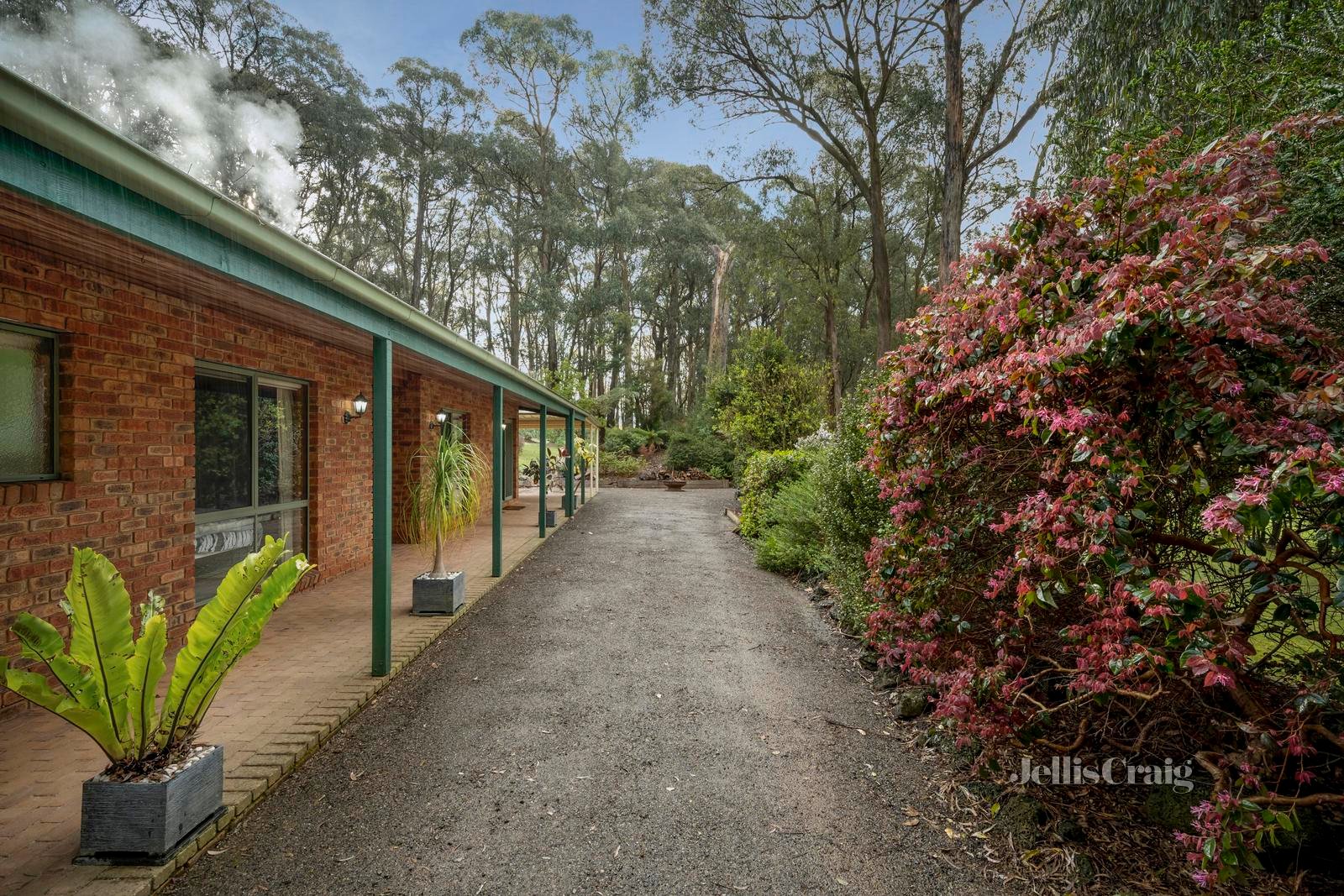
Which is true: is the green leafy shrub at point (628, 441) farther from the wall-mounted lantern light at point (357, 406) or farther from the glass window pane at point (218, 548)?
the glass window pane at point (218, 548)

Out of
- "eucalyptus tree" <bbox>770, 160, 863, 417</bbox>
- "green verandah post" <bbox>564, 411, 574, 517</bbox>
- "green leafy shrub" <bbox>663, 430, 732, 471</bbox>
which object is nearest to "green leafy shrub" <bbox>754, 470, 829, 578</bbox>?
"green verandah post" <bbox>564, 411, 574, 517</bbox>

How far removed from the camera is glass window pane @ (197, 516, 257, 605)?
5.14 m

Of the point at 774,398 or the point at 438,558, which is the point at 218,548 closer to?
the point at 438,558

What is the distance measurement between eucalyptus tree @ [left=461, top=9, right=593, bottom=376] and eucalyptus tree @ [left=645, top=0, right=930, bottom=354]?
13804 mm

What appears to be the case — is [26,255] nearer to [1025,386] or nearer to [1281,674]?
[1025,386]

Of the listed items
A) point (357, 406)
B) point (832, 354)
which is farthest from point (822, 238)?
point (357, 406)

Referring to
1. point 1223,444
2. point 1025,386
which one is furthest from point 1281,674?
point 1025,386

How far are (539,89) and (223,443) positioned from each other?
82.2ft

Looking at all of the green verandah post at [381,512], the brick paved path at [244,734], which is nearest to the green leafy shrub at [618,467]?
the brick paved path at [244,734]

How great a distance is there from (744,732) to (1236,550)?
2.60m

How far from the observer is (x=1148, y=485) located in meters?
2.16

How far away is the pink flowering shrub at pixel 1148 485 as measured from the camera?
1.91m

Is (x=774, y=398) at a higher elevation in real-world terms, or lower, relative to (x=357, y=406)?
higher

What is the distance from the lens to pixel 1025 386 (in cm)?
250
